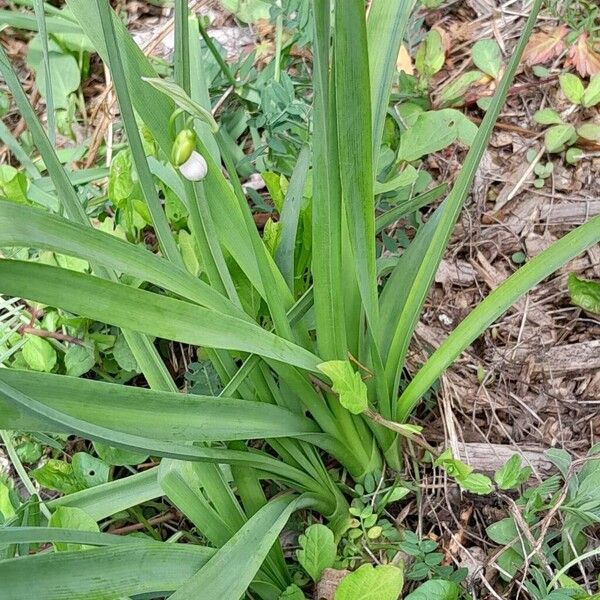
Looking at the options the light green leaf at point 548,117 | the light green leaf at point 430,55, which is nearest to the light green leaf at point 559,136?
the light green leaf at point 548,117

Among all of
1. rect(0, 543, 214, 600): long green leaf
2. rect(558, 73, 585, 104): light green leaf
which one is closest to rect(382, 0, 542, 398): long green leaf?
rect(0, 543, 214, 600): long green leaf

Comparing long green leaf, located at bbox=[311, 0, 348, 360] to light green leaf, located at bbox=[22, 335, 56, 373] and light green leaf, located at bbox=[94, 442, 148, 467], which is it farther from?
light green leaf, located at bbox=[22, 335, 56, 373]

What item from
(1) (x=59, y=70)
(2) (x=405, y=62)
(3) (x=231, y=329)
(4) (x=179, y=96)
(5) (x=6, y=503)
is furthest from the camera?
(1) (x=59, y=70)

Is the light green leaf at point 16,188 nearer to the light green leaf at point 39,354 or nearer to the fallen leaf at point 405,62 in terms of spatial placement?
the light green leaf at point 39,354

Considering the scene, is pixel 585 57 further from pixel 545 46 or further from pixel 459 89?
pixel 459 89

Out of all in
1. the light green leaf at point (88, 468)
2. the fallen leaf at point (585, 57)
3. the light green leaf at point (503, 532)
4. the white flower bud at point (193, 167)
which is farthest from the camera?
the fallen leaf at point (585, 57)

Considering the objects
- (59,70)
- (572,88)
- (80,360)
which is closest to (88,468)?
(80,360)
